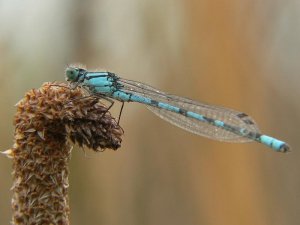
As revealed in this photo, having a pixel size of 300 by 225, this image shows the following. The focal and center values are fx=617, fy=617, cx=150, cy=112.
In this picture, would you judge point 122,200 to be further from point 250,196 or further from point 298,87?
point 298,87

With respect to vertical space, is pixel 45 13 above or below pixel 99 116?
above

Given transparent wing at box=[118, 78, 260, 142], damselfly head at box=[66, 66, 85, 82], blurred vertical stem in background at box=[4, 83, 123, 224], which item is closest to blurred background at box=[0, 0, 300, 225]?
transparent wing at box=[118, 78, 260, 142]

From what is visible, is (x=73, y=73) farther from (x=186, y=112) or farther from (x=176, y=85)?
(x=176, y=85)

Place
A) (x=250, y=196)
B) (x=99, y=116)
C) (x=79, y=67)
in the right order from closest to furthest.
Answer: (x=99, y=116)
(x=79, y=67)
(x=250, y=196)

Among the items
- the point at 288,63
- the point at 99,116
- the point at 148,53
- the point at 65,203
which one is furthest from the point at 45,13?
the point at 65,203

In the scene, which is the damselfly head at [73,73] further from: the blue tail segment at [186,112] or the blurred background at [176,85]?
the blurred background at [176,85]

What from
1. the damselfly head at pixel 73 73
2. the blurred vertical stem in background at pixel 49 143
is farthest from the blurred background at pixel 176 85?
the blurred vertical stem in background at pixel 49 143
